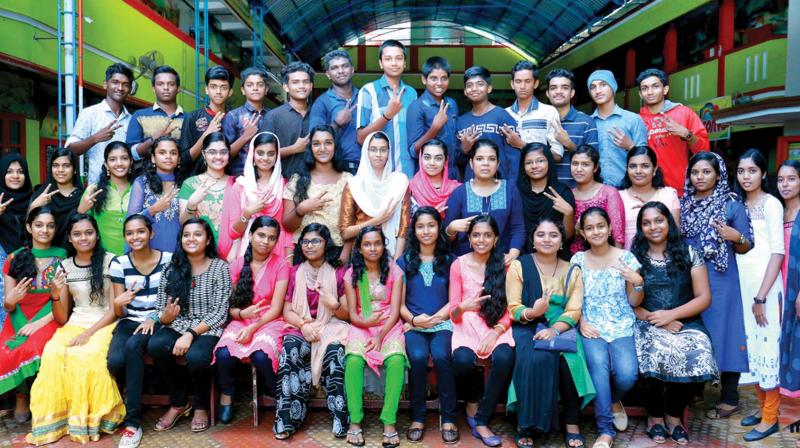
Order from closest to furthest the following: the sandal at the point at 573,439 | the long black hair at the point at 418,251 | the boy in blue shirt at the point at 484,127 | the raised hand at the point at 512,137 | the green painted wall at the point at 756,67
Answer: the sandal at the point at 573,439 → the long black hair at the point at 418,251 → the raised hand at the point at 512,137 → the boy in blue shirt at the point at 484,127 → the green painted wall at the point at 756,67

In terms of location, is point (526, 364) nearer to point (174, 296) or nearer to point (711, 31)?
point (174, 296)

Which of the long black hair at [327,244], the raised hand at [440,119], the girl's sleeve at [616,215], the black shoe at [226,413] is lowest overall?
the black shoe at [226,413]

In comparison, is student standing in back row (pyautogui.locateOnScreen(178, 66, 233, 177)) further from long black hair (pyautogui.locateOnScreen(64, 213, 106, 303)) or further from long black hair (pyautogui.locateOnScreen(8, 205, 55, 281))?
long black hair (pyautogui.locateOnScreen(8, 205, 55, 281))

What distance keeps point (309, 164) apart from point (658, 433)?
2636 mm

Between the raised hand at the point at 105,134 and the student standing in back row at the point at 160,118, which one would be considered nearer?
the raised hand at the point at 105,134

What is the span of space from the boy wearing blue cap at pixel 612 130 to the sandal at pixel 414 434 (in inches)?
83.9

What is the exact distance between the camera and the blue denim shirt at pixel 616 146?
427 centimetres

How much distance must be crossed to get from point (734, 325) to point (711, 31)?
9.85 m

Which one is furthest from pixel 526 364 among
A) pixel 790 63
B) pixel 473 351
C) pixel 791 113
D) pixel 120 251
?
pixel 790 63

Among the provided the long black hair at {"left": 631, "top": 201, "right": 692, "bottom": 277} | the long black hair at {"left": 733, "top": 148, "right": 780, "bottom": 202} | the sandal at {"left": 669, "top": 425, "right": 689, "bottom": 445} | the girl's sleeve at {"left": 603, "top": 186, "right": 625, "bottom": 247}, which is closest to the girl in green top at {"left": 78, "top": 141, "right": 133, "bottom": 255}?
the girl's sleeve at {"left": 603, "top": 186, "right": 625, "bottom": 247}

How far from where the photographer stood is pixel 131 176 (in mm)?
4195

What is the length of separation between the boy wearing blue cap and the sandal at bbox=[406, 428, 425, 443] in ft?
6.99

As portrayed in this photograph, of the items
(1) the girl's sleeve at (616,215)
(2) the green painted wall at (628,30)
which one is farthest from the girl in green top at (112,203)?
(2) the green painted wall at (628,30)

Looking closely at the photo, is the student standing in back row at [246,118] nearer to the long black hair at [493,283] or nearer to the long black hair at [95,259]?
the long black hair at [95,259]
